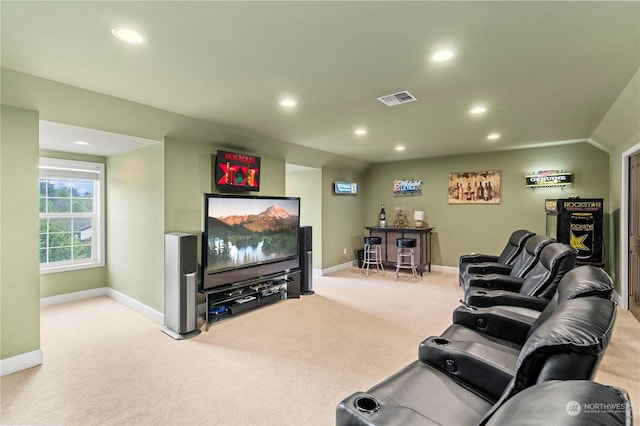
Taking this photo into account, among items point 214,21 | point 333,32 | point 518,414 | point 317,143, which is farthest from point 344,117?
point 518,414

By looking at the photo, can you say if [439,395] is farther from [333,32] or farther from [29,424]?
[29,424]

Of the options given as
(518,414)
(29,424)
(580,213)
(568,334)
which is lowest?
(29,424)

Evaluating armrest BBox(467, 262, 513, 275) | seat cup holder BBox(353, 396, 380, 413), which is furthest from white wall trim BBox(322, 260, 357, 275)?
seat cup holder BBox(353, 396, 380, 413)

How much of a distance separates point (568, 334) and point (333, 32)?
191 cm

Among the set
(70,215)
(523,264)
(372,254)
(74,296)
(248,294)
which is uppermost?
(70,215)

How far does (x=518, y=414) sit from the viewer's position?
2.64 feet

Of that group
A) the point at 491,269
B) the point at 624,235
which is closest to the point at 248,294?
the point at 491,269

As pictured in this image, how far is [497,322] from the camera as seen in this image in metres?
2.27

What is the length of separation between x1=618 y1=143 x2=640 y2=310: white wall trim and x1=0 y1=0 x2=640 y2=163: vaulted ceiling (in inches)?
40.7

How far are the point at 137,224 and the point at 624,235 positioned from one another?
A: 260 inches

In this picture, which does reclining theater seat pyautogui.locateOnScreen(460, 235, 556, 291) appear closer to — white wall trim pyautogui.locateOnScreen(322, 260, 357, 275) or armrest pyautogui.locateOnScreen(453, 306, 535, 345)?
armrest pyautogui.locateOnScreen(453, 306, 535, 345)

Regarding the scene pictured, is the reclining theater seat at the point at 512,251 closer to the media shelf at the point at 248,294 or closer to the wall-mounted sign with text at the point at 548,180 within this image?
the wall-mounted sign with text at the point at 548,180

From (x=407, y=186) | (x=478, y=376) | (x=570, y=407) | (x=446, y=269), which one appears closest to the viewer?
(x=570, y=407)

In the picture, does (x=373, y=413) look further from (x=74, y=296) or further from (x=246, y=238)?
(x=74, y=296)
